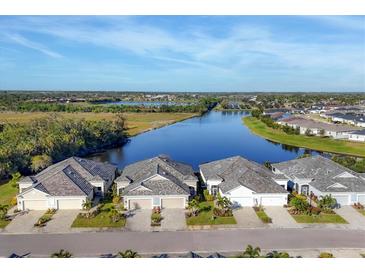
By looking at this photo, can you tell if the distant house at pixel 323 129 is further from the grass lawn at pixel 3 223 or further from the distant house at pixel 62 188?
the grass lawn at pixel 3 223

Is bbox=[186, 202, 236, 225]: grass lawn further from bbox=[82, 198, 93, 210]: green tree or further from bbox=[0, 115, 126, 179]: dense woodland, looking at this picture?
bbox=[0, 115, 126, 179]: dense woodland

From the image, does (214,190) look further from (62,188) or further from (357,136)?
(357,136)

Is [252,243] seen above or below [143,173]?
below

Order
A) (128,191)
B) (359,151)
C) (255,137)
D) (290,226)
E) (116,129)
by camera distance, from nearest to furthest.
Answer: (290,226) < (128,191) < (359,151) < (116,129) < (255,137)

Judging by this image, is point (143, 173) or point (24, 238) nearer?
point (24, 238)

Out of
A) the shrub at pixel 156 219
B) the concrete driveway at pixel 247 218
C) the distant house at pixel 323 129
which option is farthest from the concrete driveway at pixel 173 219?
the distant house at pixel 323 129

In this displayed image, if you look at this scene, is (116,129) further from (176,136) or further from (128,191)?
(128,191)

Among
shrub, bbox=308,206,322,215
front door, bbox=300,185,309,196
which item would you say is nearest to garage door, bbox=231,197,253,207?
shrub, bbox=308,206,322,215

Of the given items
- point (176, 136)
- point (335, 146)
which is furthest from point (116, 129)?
point (335, 146)
